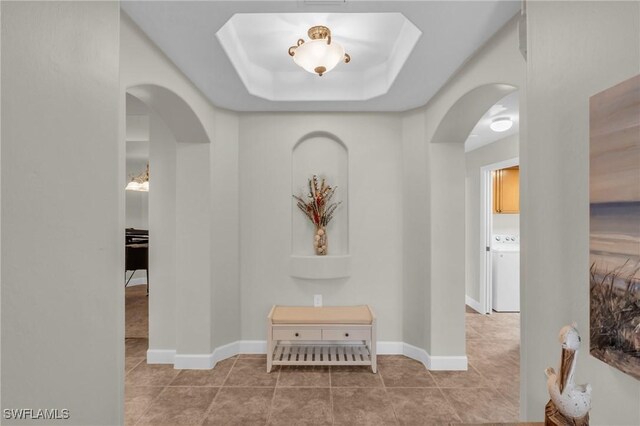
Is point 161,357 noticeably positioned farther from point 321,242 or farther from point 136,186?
point 136,186

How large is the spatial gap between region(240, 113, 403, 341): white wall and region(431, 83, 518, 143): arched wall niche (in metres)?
0.53

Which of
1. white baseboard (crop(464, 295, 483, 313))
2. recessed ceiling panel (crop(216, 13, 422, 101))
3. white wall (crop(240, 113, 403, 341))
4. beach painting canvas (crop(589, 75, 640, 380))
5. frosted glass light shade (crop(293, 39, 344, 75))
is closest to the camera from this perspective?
beach painting canvas (crop(589, 75, 640, 380))

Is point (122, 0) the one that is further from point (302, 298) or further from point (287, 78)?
point (302, 298)

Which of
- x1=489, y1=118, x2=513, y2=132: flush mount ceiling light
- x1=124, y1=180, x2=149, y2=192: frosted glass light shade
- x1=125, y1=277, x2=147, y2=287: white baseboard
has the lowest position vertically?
x1=125, y1=277, x2=147, y2=287: white baseboard

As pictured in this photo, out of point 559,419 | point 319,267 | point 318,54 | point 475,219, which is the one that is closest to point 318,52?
point 318,54

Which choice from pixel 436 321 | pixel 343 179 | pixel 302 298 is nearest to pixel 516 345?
pixel 436 321

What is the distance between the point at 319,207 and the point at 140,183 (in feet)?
15.2

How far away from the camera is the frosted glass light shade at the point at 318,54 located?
1.82 metres

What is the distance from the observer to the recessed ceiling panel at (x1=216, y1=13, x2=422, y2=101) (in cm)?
198

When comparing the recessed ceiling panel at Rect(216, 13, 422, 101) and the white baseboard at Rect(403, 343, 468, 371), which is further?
the white baseboard at Rect(403, 343, 468, 371)

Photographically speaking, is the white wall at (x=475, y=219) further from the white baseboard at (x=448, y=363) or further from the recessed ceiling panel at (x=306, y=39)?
the recessed ceiling panel at (x=306, y=39)

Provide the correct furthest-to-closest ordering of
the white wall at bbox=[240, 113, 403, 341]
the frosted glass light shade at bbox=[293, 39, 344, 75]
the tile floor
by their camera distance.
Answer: the white wall at bbox=[240, 113, 403, 341]
the tile floor
the frosted glass light shade at bbox=[293, 39, 344, 75]

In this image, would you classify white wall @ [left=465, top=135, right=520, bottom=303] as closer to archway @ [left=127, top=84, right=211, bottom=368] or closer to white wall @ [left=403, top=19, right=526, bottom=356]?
white wall @ [left=403, top=19, right=526, bottom=356]

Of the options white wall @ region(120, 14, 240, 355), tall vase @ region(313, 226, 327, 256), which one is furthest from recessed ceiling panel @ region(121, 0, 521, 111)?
tall vase @ region(313, 226, 327, 256)
